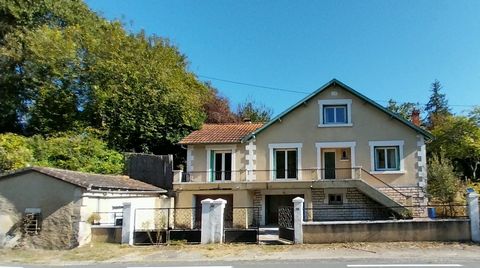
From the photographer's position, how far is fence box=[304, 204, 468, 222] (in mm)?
18281

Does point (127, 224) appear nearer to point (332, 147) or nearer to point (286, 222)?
point (286, 222)

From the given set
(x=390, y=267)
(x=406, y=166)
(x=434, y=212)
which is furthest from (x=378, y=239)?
(x=406, y=166)

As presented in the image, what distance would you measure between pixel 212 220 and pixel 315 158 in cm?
1020

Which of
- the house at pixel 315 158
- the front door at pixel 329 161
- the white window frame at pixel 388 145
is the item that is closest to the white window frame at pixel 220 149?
the house at pixel 315 158

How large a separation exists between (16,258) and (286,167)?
48.0ft

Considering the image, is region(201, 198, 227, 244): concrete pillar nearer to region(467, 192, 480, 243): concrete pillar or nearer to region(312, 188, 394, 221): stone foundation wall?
region(312, 188, 394, 221): stone foundation wall

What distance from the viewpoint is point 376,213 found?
72.6 ft

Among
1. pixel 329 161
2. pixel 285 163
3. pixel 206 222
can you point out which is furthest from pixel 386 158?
pixel 206 222

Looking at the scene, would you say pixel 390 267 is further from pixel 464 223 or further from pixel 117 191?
pixel 117 191

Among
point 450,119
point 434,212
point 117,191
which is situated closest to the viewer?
point 117,191

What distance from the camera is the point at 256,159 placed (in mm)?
24766

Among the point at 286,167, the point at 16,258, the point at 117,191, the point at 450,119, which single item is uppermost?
the point at 450,119

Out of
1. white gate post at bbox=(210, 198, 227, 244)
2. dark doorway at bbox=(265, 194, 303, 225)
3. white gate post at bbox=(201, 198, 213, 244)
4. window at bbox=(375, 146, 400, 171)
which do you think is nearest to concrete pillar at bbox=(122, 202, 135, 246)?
white gate post at bbox=(201, 198, 213, 244)

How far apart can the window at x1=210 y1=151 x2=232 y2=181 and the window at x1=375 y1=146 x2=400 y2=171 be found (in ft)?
26.7
